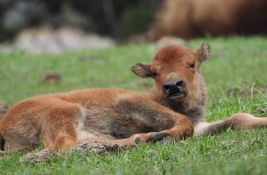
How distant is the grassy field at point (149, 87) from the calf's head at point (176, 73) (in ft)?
1.89

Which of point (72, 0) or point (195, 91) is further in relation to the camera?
point (72, 0)

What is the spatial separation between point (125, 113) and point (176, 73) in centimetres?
69

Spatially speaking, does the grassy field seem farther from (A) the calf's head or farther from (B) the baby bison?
(A) the calf's head

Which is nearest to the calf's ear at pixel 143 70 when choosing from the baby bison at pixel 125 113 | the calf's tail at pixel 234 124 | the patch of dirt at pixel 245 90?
the baby bison at pixel 125 113

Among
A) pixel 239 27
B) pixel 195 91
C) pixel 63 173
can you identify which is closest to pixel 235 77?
pixel 195 91

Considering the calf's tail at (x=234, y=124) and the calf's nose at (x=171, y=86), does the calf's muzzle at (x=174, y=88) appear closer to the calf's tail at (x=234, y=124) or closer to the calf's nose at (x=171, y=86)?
the calf's nose at (x=171, y=86)

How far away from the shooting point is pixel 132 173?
21.7 ft

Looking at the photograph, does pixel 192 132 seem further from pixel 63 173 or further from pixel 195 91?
pixel 63 173

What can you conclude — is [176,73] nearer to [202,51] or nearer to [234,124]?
[234,124]

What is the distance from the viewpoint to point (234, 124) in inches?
330

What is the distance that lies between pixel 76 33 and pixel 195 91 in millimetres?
19788

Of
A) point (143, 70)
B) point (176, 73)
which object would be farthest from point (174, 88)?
point (143, 70)

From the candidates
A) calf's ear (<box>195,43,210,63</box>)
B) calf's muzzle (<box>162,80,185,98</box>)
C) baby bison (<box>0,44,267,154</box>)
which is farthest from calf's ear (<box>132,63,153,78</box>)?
calf's ear (<box>195,43,210,63</box>)

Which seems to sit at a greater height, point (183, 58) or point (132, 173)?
point (183, 58)
